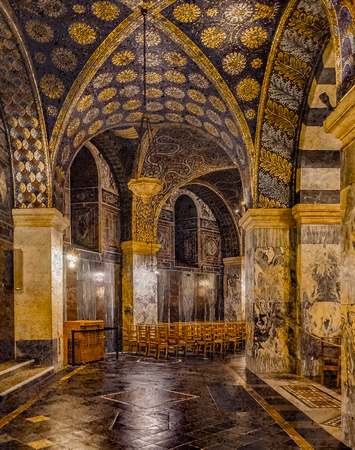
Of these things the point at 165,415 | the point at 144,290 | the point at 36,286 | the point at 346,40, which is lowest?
the point at 165,415

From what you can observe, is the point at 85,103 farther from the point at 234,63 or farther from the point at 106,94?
the point at 234,63

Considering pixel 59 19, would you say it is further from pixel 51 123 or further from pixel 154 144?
pixel 154 144

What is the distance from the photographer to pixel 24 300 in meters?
9.67

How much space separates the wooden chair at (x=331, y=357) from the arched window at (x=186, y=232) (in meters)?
11.3

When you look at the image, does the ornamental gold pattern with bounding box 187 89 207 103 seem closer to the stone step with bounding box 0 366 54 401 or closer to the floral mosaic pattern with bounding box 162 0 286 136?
the floral mosaic pattern with bounding box 162 0 286 136

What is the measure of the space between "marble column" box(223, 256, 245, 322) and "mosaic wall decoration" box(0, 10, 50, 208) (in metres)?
11.8

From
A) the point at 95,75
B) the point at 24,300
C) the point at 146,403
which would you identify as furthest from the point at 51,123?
the point at 146,403

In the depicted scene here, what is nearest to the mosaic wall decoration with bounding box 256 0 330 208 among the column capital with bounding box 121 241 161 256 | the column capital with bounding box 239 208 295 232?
the column capital with bounding box 239 208 295 232

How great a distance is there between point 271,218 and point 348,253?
193 inches

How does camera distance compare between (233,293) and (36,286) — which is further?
(233,293)

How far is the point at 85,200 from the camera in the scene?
1467 cm

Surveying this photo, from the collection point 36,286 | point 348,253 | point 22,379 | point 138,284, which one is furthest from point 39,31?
point 138,284

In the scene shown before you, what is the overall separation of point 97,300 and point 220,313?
7742 mm

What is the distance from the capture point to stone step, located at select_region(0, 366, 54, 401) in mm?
7186
